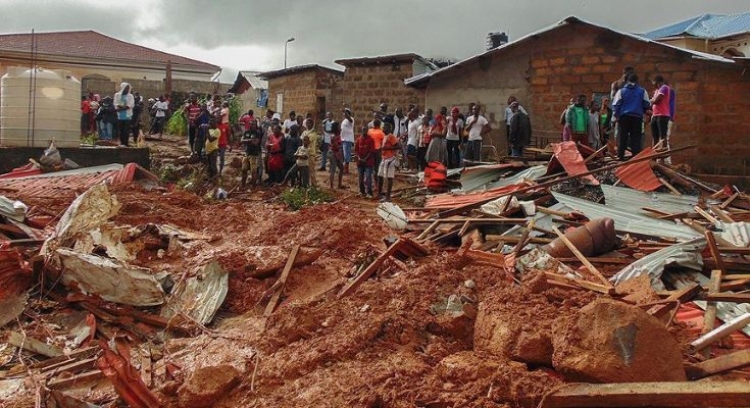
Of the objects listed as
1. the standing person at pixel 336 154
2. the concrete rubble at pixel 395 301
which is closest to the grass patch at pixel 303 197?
the standing person at pixel 336 154

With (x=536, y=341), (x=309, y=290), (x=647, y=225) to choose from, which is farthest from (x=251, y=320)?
(x=647, y=225)

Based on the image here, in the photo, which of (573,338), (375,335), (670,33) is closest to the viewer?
(573,338)

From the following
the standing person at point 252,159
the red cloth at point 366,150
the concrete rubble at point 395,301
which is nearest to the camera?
the concrete rubble at point 395,301

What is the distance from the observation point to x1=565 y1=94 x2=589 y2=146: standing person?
478 inches

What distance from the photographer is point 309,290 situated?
20.6 ft

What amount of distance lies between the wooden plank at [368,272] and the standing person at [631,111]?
5552mm

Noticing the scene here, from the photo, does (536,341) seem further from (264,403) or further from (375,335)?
(264,403)

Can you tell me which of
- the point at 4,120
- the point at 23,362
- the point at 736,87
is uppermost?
the point at 736,87

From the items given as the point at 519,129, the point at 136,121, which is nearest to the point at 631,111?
the point at 519,129

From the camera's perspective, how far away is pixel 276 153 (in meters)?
13.3

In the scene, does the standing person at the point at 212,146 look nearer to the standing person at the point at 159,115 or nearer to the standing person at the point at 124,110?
the standing person at the point at 124,110

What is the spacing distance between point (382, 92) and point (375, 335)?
15521 millimetres

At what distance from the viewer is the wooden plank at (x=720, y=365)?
3270 millimetres

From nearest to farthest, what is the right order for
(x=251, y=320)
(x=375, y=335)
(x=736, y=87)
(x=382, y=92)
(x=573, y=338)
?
(x=573, y=338)
(x=375, y=335)
(x=251, y=320)
(x=736, y=87)
(x=382, y=92)
